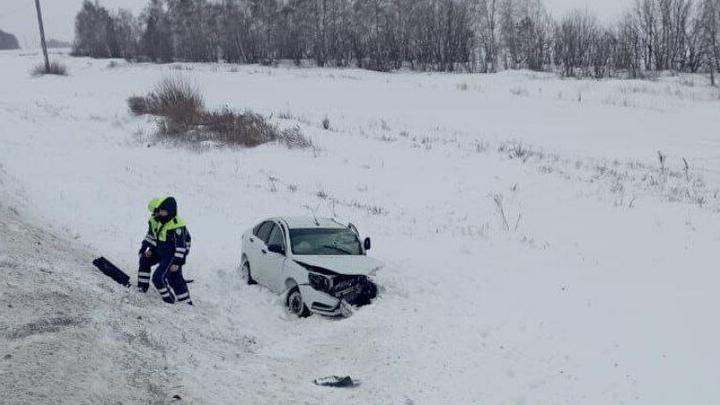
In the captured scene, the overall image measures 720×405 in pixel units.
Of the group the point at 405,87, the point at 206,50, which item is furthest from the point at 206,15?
the point at 405,87

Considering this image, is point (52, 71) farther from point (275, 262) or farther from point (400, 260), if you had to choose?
point (275, 262)

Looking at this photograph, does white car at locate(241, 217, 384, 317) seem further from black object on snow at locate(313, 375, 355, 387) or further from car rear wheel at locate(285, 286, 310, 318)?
black object on snow at locate(313, 375, 355, 387)

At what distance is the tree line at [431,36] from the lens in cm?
5762

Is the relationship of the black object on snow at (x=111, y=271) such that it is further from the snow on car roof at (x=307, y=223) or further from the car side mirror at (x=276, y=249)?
the snow on car roof at (x=307, y=223)

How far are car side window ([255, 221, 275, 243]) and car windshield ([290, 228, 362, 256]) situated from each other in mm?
873

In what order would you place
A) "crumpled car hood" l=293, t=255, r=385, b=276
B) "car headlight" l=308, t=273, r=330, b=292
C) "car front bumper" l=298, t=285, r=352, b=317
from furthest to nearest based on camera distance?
"crumpled car hood" l=293, t=255, r=385, b=276, "car headlight" l=308, t=273, r=330, b=292, "car front bumper" l=298, t=285, r=352, b=317

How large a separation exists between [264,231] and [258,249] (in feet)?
1.58

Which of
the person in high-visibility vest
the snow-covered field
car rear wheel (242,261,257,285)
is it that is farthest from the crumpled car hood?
car rear wheel (242,261,257,285)

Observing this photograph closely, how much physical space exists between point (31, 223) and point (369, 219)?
8291 mm

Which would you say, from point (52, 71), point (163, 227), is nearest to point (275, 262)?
point (163, 227)

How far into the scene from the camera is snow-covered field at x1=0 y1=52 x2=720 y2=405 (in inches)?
292

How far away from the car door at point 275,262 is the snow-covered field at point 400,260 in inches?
11.7

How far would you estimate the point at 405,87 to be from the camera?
44375 millimetres

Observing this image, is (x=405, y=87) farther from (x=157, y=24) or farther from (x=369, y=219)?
(x=157, y=24)
